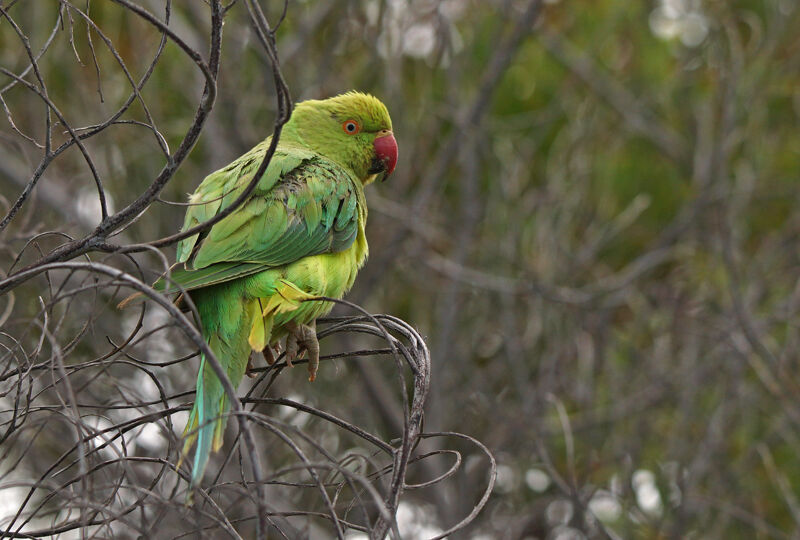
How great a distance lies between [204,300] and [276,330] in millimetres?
268

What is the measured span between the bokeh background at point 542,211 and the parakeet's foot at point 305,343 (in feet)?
8.07

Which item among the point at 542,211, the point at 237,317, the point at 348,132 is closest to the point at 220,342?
the point at 237,317

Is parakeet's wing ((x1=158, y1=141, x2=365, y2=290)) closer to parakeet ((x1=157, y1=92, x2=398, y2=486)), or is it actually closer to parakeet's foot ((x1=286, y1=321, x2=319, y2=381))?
parakeet ((x1=157, y1=92, x2=398, y2=486))

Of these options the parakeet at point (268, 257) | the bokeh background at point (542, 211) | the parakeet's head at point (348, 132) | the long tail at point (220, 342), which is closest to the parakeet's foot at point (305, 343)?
the parakeet at point (268, 257)

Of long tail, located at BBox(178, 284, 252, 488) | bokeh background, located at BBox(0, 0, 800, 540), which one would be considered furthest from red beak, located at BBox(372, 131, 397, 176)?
bokeh background, located at BBox(0, 0, 800, 540)

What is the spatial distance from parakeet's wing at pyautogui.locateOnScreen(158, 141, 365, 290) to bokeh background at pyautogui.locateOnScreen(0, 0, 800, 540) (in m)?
2.04

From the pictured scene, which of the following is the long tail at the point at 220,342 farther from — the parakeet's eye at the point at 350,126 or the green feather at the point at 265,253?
the parakeet's eye at the point at 350,126

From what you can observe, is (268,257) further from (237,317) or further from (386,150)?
(386,150)

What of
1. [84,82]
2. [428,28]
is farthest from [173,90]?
[428,28]

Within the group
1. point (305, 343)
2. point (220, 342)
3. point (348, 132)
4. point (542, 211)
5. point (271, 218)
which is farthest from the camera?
point (542, 211)

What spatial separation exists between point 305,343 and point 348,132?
4.55 ft

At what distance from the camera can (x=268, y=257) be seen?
2.90 m

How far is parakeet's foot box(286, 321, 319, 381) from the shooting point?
2.76m

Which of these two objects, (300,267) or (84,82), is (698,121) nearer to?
(300,267)
